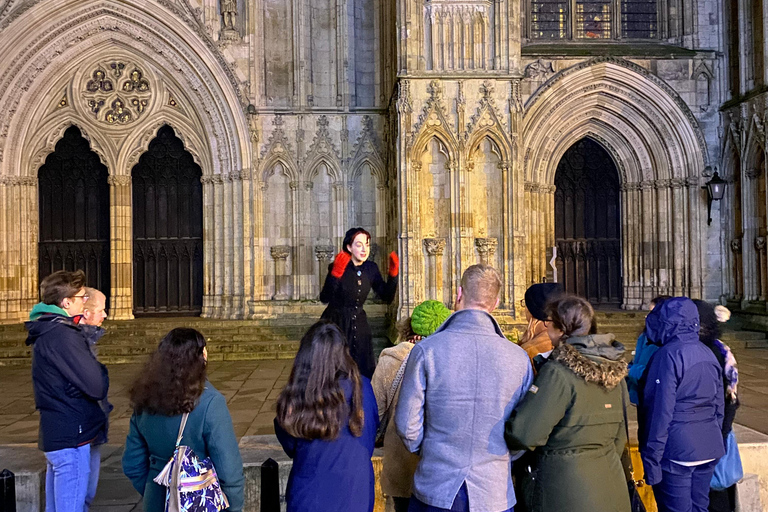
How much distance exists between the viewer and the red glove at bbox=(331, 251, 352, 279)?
553cm

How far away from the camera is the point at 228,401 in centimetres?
809

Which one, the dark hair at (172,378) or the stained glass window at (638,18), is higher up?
the stained glass window at (638,18)

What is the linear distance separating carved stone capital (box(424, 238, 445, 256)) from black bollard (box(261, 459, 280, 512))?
24.3ft

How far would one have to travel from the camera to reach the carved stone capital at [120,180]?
1391cm

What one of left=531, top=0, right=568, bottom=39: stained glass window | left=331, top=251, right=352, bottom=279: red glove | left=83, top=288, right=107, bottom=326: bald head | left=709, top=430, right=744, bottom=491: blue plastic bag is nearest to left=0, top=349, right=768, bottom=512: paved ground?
left=83, top=288, right=107, bottom=326: bald head

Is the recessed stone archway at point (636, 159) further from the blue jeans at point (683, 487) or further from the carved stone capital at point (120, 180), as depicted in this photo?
the blue jeans at point (683, 487)

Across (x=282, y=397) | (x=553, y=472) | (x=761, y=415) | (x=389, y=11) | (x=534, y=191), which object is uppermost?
(x=389, y=11)

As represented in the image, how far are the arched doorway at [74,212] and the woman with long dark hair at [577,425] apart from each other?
42.8 feet

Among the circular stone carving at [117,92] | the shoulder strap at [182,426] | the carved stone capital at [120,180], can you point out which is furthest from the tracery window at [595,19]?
the shoulder strap at [182,426]

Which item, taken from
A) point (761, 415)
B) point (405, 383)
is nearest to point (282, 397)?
point (405, 383)

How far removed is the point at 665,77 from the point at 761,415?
7.91 meters

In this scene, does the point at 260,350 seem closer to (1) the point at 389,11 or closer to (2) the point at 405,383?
(1) the point at 389,11

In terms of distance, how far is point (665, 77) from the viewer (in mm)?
13109

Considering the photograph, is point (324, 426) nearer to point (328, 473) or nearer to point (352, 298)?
point (328, 473)
